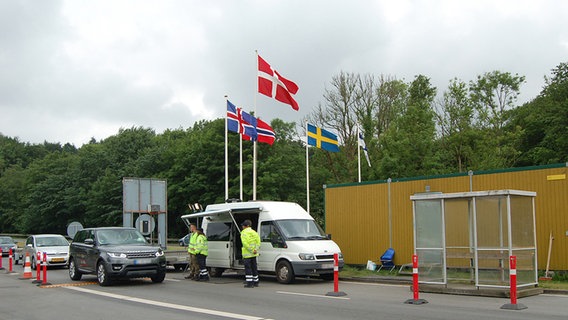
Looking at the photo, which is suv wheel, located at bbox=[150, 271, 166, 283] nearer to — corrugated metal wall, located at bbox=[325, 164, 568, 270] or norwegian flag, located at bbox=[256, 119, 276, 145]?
corrugated metal wall, located at bbox=[325, 164, 568, 270]

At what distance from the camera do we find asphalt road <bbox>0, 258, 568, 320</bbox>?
1036 cm

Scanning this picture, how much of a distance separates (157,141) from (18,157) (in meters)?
53.5

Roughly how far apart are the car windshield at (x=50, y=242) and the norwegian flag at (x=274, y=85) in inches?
479

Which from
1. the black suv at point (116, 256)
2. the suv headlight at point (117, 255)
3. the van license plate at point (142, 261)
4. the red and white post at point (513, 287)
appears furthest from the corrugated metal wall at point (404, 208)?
the suv headlight at point (117, 255)

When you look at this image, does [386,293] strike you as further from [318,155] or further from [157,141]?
[157,141]

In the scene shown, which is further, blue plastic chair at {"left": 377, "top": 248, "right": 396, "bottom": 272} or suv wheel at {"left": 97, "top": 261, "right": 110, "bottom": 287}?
blue plastic chair at {"left": 377, "top": 248, "right": 396, "bottom": 272}

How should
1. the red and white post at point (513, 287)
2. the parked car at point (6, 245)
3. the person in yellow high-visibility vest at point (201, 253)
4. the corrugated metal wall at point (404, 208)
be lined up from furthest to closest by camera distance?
the parked car at point (6, 245) < the person in yellow high-visibility vest at point (201, 253) < the corrugated metal wall at point (404, 208) < the red and white post at point (513, 287)

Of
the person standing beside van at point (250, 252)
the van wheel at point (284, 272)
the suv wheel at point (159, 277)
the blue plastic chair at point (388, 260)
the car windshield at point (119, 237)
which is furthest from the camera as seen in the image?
the blue plastic chair at point (388, 260)

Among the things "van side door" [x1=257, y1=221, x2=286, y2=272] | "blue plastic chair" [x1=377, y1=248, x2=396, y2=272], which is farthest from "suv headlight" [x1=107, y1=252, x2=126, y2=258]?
"blue plastic chair" [x1=377, y1=248, x2=396, y2=272]

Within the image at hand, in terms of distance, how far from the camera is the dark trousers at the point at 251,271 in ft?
51.9

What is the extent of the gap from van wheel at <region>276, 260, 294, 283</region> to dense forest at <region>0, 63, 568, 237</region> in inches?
484

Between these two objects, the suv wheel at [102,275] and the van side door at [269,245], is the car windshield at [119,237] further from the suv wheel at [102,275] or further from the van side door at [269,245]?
the van side door at [269,245]

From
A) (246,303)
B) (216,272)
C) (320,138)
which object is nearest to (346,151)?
(320,138)

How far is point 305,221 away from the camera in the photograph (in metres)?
17.9
